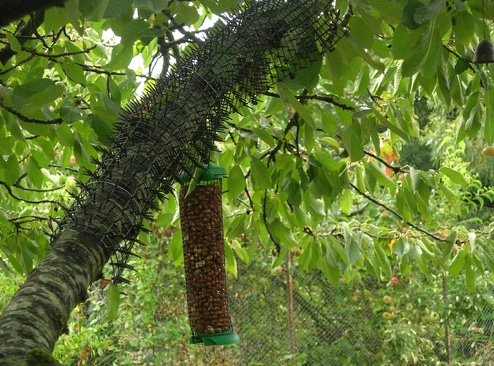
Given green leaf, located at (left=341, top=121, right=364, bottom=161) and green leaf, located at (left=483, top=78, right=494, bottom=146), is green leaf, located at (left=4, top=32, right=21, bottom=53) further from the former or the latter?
green leaf, located at (left=483, top=78, right=494, bottom=146)

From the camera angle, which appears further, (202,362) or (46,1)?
(202,362)

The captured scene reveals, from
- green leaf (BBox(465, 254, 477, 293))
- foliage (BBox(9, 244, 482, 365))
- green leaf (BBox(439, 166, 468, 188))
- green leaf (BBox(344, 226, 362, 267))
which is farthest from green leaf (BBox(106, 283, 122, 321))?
foliage (BBox(9, 244, 482, 365))

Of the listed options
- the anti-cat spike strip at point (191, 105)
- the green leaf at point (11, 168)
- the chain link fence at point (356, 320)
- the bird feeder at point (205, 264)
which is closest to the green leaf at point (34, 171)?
the green leaf at point (11, 168)

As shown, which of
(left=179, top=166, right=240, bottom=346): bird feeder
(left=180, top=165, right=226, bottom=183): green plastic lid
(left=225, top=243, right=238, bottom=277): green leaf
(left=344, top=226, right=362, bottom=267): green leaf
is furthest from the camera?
(left=225, top=243, right=238, bottom=277): green leaf

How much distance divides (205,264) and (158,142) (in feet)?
3.09

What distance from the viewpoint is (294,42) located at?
1416 mm

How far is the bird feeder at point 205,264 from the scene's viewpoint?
2076mm

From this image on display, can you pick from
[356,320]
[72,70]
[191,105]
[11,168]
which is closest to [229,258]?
[11,168]

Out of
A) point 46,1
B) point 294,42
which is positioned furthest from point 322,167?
point 46,1

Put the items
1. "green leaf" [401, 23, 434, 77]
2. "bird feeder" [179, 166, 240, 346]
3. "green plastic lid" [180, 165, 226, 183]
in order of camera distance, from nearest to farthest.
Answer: "green leaf" [401, 23, 434, 77], "green plastic lid" [180, 165, 226, 183], "bird feeder" [179, 166, 240, 346]

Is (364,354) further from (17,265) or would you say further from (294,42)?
(294,42)

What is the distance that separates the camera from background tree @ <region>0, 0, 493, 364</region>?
1.20 meters

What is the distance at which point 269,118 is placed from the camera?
2691mm

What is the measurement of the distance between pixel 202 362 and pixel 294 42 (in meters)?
3.51
